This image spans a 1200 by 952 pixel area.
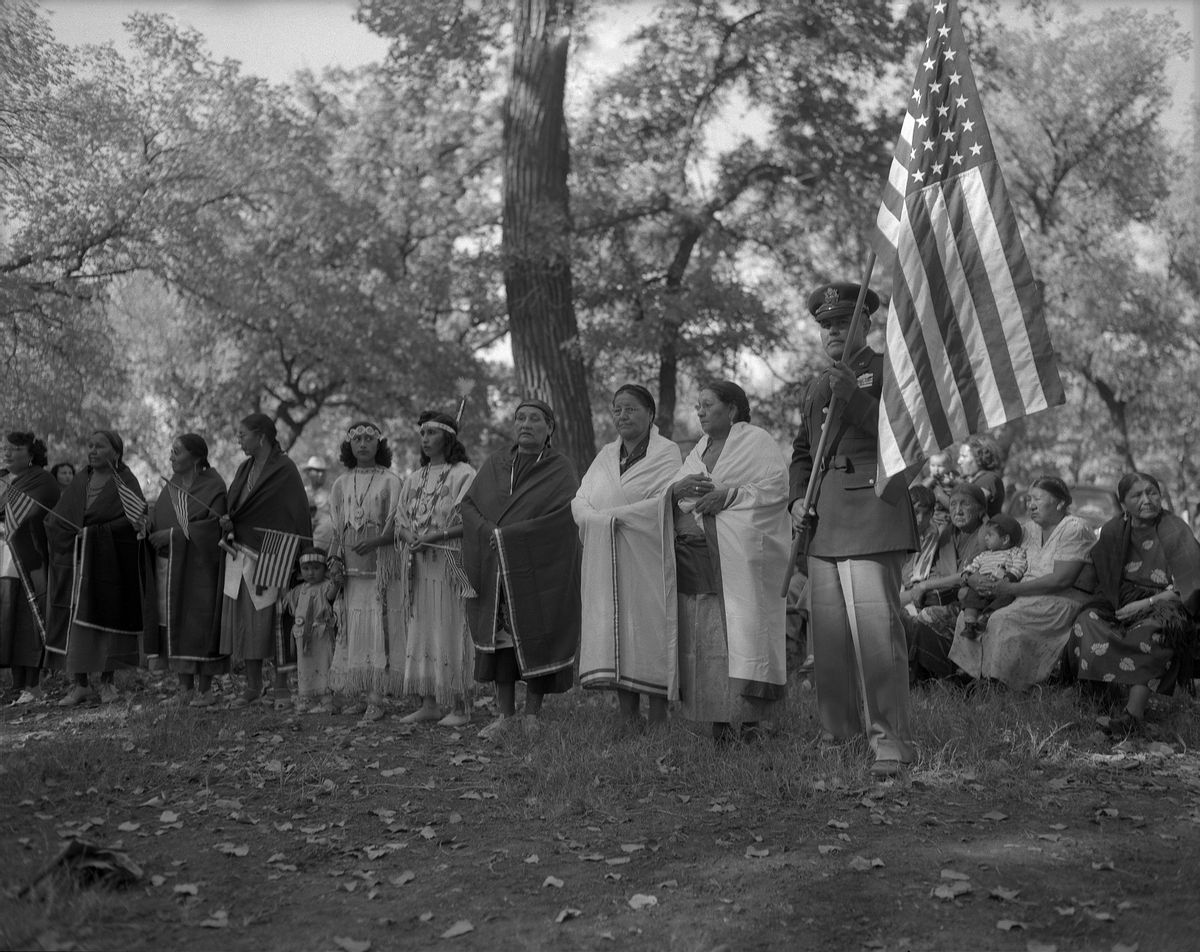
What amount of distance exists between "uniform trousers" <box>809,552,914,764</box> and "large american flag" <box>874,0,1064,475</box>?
0.64m

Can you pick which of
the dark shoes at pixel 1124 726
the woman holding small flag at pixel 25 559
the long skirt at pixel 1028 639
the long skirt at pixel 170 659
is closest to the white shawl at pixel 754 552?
the dark shoes at pixel 1124 726

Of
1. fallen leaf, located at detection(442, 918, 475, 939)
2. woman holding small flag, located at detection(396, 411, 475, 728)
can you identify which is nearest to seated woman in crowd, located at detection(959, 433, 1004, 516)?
woman holding small flag, located at detection(396, 411, 475, 728)

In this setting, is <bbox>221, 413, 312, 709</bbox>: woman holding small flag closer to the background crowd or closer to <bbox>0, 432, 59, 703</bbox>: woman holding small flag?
the background crowd

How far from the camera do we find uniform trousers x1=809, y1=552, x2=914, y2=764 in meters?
6.75

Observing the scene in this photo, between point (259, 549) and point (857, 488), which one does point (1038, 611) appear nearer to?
point (857, 488)

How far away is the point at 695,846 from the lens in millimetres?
5602

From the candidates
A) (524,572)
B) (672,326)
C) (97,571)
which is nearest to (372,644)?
(524,572)

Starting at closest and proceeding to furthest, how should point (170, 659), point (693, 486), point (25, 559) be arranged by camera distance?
1. point (693, 486)
2. point (170, 659)
3. point (25, 559)

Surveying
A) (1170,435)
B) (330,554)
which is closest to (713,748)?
(330,554)

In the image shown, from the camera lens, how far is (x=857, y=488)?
6848mm

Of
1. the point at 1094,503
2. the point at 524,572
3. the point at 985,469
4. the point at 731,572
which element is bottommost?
the point at 731,572

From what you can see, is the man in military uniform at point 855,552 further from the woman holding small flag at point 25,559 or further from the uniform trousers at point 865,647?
the woman holding small flag at point 25,559

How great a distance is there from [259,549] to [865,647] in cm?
471

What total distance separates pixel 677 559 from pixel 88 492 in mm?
5354
